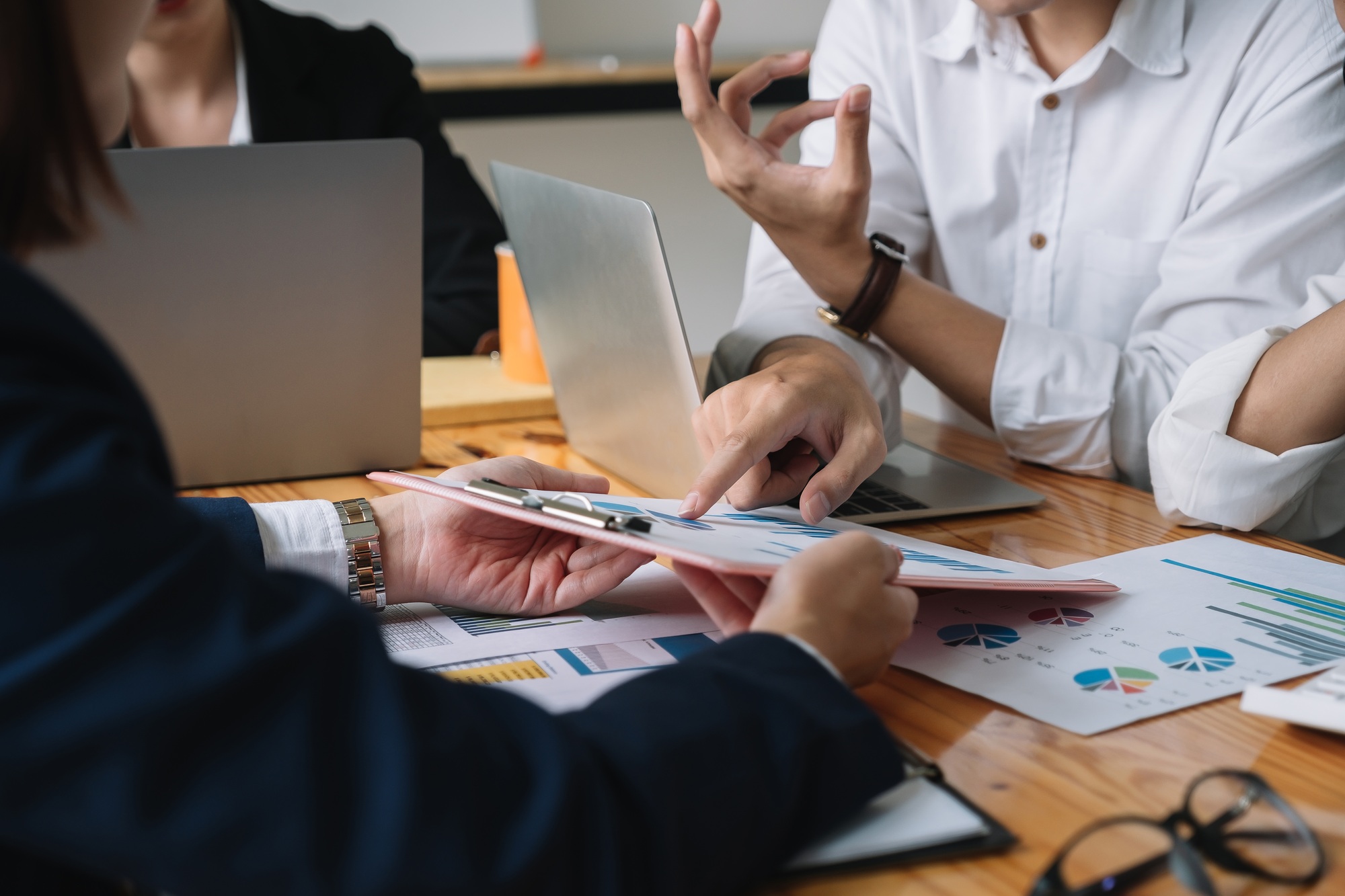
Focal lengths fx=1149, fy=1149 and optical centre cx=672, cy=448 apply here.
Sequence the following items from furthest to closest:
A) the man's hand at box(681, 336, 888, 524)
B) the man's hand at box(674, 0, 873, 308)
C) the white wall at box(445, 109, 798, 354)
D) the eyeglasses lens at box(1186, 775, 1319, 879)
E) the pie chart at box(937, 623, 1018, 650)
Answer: the white wall at box(445, 109, 798, 354) → the man's hand at box(674, 0, 873, 308) → the man's hand at box(681, 336, 888, 524) → the pie chart at box(937, 623, 1018, 650) → the eyeglasses lens at box(1186, 775, 1319, 879)

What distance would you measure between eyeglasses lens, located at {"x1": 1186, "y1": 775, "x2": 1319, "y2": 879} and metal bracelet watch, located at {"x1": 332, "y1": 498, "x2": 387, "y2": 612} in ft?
1.57

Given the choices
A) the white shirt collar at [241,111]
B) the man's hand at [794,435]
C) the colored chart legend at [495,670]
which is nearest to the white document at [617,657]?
the colored chart legend at [495,670]

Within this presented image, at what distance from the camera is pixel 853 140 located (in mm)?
970

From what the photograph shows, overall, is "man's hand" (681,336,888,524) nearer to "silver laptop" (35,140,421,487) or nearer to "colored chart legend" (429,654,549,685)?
"colored chart legend" (429,654,549,685)

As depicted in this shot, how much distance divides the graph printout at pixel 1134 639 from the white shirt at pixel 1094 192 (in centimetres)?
32

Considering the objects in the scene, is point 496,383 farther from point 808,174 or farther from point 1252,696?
point 1252,696

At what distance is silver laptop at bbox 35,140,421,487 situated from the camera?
876 millimetres

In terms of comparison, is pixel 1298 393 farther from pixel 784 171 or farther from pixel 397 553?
pixel 397 553

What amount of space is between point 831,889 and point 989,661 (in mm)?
232

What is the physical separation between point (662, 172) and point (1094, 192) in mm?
2095

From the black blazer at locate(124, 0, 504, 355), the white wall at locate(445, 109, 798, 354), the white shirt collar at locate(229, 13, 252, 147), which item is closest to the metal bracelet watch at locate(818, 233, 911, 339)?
the black blazer at locate(124, 0, 504, 355)

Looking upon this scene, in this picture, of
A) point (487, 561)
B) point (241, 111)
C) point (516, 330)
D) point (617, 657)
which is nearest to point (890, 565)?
point (617, 657)

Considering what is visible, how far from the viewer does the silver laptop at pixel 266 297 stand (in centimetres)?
88

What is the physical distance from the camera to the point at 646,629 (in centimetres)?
68
